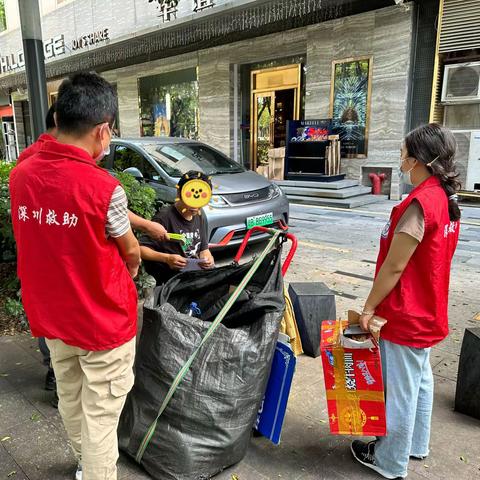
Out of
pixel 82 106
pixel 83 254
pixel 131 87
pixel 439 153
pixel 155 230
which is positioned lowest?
pixel 155 230

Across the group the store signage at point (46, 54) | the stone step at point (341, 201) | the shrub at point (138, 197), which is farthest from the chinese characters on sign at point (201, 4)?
the shrub at point (138, 197)

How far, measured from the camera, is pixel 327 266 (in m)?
5.70

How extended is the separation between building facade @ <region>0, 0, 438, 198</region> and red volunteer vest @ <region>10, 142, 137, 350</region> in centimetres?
949

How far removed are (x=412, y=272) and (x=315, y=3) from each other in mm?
9234

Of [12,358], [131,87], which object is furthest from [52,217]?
[131,87]

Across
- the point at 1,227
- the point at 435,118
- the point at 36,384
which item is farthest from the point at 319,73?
the point at 36,384

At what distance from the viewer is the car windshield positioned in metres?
6.34

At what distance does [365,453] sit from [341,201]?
8.06 m

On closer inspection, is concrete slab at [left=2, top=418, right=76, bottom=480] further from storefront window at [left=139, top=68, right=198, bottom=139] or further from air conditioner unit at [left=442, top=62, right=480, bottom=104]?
storefront window at [left=139, top=68, right=198, bottom=139]

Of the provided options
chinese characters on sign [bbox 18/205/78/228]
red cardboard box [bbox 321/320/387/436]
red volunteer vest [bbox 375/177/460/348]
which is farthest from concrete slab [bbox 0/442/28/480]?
red volunteer vest [bbox 375/177/460/348]

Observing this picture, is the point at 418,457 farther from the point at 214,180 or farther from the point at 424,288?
the point at 214,180

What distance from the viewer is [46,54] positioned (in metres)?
18.9

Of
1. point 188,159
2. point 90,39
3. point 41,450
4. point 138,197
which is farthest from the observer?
point 90,39

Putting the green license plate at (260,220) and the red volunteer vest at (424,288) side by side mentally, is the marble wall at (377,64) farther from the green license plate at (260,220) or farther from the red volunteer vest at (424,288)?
the red volunteer vest at (424,288)
